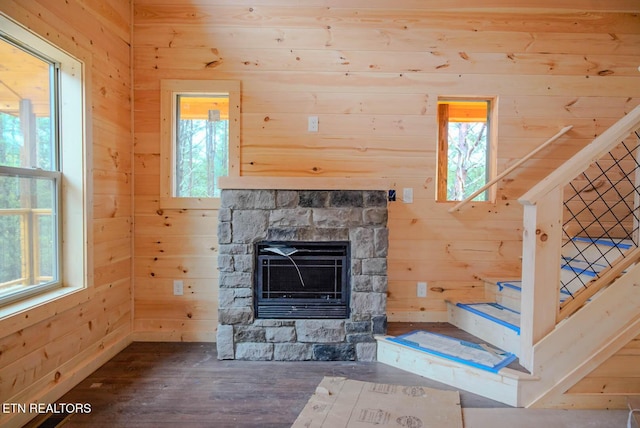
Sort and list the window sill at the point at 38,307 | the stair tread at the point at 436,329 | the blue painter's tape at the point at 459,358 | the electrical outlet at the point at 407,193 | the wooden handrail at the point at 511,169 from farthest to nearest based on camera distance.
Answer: the electrical outlet at the point at 407,193, the wooden handrail at the point at 511,169, the stair tread at the point at 436,329, the blue painter's tape at the point at 459,358, the window sill at the point at 38,307

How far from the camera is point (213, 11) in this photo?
110 inches

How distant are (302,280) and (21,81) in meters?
2.11

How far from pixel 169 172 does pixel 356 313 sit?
6.23ft

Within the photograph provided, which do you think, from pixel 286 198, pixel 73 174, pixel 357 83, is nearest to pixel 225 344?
pixel 286 198

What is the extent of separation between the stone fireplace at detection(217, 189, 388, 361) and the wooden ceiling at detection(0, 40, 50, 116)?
1.23 meters

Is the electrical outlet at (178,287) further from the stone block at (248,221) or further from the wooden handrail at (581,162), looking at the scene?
the wooden handrail at (581,162)

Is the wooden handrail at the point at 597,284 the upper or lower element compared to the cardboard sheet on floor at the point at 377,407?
upper

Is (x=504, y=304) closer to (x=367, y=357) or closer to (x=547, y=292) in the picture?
(x=547, y=292)

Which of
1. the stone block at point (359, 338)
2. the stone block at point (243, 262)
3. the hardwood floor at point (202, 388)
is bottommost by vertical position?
the hardwood floor at point (202, 388)

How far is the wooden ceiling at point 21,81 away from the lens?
6.02ft

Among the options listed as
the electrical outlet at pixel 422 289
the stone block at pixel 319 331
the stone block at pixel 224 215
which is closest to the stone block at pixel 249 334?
the stone block at pixel 319 331

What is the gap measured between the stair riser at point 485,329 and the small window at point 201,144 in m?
2.19

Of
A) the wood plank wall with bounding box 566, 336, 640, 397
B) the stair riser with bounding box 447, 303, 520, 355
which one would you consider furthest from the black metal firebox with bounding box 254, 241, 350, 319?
the wood plank wall with bounding box 566, 336, 640, 397

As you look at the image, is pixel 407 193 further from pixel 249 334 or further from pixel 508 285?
pixel 249 334
